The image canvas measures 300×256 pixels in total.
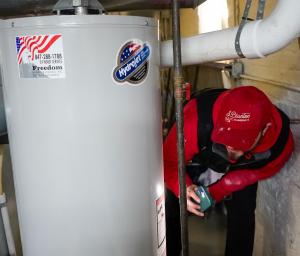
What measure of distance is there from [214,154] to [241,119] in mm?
310

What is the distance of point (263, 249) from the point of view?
196 centimetres

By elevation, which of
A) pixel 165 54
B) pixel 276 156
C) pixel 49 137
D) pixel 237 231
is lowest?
pixel 237 231

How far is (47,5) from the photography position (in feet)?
3.55

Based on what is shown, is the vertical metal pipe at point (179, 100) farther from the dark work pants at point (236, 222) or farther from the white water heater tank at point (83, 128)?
the dark work pants at point (236, 222)

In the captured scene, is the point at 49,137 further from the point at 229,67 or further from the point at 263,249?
the point at 229,67

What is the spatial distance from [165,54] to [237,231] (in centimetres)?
105

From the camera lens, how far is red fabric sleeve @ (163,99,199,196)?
4.41 feet

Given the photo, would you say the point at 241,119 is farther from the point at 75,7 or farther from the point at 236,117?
the point at 75,7

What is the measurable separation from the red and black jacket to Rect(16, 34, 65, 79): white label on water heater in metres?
0.60

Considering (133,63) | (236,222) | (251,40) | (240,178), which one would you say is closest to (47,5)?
(133,63)

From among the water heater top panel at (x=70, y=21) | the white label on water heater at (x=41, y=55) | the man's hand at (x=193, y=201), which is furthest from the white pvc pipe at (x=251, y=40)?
the man's hand at (x=193, y=201)

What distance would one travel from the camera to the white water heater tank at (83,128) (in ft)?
2.82

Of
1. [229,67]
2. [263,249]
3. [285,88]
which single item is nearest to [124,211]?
[285,88]

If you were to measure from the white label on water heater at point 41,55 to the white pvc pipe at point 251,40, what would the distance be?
33 centimetres
